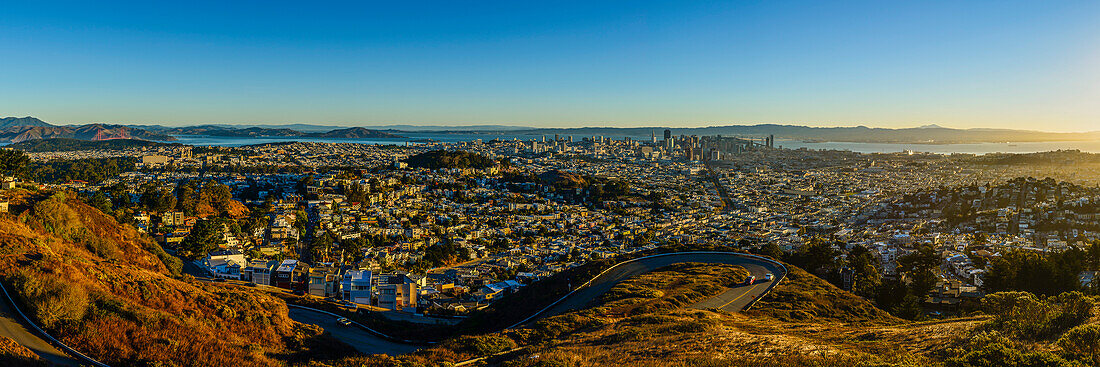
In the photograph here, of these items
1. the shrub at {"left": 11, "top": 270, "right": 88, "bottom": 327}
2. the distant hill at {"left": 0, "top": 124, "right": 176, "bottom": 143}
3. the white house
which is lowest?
the white house

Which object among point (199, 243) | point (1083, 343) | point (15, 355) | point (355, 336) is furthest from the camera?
point (199, 243)

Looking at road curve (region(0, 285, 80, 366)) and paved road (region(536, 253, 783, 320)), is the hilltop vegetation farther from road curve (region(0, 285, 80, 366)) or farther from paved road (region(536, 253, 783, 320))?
road curve (region(0, 285, 80, 366))

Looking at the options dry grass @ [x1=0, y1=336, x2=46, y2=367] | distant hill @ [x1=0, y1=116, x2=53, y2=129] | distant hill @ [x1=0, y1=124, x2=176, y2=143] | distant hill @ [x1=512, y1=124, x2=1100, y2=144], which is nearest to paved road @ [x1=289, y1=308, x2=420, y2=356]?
dry grass @ [x1=0, y1=336, x2=46, y2=367]

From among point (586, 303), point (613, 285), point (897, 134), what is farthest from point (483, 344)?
point (897, 134)

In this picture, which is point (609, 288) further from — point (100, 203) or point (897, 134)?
point (897, 134)

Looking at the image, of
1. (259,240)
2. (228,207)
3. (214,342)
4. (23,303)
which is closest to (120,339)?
(214,342)

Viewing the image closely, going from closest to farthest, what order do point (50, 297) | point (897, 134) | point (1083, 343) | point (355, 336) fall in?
point (1083, 343) → point (50, 297) → point (355, 336) → point (897, 134)

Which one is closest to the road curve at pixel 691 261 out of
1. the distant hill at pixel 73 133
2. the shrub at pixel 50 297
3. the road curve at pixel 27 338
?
the shrub at pixel 50 297
